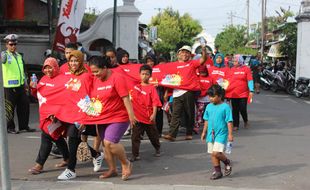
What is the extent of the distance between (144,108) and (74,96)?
5.16ft

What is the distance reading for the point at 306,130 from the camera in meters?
10.9

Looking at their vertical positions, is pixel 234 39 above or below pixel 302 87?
above

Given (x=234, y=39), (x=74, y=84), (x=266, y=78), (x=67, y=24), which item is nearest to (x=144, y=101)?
(x=74, y=84)

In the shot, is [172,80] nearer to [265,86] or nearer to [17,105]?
[17,105]

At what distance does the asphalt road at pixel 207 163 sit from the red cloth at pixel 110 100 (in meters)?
0.81

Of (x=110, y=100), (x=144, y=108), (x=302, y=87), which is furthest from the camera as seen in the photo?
(x=302, y=87)

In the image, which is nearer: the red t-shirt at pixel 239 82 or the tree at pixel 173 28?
the red t-shirt at pixel 239 82

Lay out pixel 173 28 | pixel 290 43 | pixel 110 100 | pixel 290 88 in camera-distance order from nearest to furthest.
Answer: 1. pixel 110 100
2. pixel 290 88
3. pixel 290 43
4. pixel 173 28

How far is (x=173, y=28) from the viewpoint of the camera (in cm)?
5822

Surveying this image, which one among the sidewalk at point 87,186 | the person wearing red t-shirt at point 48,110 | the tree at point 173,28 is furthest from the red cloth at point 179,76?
the tree at point 173,28

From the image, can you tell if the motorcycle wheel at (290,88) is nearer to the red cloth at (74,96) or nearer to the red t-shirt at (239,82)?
the red t-shirt at (239,82)

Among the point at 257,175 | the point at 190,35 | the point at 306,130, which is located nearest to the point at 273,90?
the point at 306,130

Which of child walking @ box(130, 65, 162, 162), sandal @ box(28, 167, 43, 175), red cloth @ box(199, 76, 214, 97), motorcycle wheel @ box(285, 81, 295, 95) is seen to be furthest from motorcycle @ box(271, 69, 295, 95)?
sandal @ box(28, 167, 43, 175)

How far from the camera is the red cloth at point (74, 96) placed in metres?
6.27
